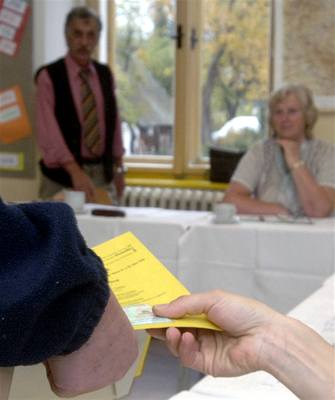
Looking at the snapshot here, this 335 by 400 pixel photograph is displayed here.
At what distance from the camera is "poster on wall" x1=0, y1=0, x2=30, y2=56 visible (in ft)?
16.7

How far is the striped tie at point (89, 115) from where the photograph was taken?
4387 mm

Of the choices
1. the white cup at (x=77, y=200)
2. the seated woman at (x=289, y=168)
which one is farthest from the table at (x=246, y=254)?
the seated woman at (x=289, y=168)

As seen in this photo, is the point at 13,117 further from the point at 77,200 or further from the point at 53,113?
the point at 77,200

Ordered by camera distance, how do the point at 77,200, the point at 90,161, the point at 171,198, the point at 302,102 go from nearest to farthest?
the point at 77,200
the point at 302,102
the point at 90,161
the point at 171,198

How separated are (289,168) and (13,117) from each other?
7.70 ft

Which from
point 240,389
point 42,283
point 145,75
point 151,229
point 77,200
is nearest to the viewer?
point 42,283

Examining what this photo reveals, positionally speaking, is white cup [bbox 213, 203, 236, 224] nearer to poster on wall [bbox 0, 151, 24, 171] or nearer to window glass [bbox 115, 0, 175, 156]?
window glass [bbox 115, 0, 175, 156]

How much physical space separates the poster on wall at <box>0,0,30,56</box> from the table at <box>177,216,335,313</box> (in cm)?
276

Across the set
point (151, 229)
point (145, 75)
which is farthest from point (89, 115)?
point (151, 229)

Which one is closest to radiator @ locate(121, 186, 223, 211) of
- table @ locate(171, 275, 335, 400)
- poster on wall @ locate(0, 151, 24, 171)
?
poster on wall @ locate(0, 151, 24, 171)

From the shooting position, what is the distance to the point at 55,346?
58 centimetres

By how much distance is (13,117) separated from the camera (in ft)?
17.1

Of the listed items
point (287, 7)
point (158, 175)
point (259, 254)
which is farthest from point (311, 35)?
point (259, 254)

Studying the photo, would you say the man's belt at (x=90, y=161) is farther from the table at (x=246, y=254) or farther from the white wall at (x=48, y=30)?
the table at (x=246, y=254)
